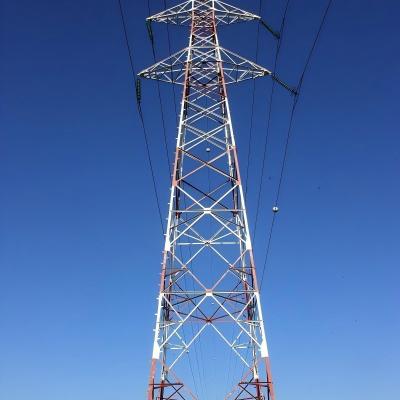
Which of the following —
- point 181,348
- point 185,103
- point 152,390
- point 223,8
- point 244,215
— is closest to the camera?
point 152,390

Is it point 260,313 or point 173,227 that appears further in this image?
point 173,227

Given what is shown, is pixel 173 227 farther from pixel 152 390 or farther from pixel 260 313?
pixel 152 390

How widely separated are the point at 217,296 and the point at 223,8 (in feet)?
46.6

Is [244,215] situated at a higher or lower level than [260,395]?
higher

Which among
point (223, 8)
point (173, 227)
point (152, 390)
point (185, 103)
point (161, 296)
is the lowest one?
point (152, 390)

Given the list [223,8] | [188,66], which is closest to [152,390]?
[188,66]

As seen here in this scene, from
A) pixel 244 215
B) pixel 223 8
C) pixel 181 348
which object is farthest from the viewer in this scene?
pixel 223 8

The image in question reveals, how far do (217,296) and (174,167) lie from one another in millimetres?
5435

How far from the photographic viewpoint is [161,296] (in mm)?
17922

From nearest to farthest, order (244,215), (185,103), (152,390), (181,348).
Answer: (152,390)
(181,348)
(244,215)
(185,103)

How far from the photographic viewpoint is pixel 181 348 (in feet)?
59.2

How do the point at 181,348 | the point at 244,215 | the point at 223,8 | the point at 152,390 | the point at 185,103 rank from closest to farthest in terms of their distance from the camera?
the point at 152,390
the point at 181,348
the point at 244,215
the point at 185,103
the point at 223,8

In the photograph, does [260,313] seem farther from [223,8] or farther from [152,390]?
[223,8]

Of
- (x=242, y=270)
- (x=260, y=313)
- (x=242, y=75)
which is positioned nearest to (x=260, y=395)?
(x=260, y=313)
